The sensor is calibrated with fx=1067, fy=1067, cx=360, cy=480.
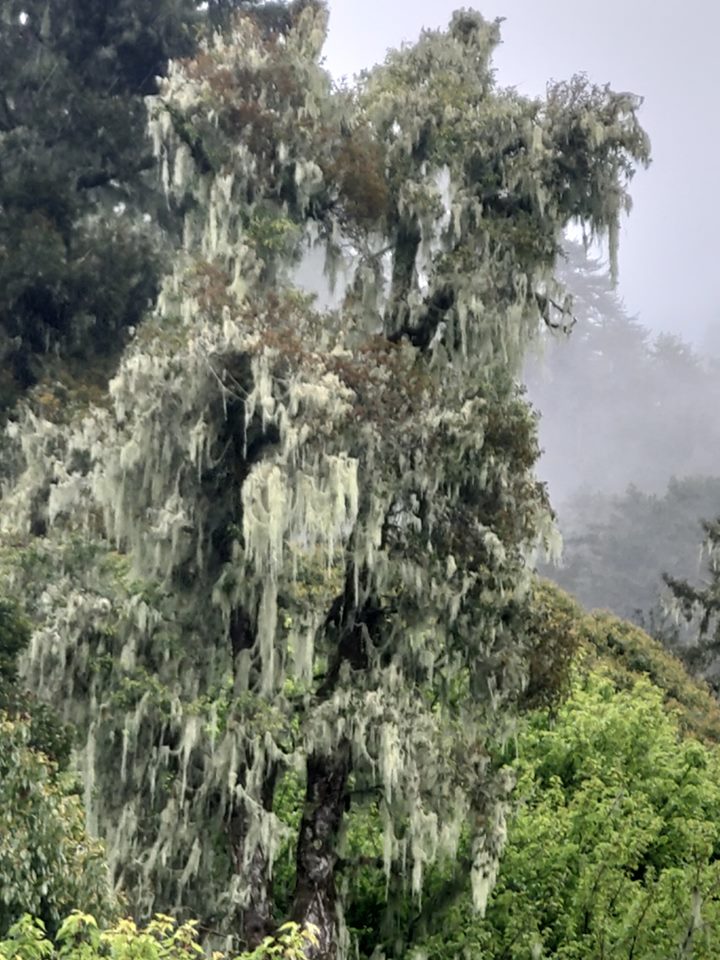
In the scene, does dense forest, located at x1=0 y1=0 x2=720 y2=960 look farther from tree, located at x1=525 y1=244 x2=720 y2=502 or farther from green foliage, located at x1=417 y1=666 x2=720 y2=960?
tree, located at x1=525 y1=244 x2=720 y2=502

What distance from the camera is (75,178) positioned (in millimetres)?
13305

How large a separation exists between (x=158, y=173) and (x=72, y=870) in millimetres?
9848

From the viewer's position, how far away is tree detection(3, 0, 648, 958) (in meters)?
8.74

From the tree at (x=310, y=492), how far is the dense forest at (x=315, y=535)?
0.03m

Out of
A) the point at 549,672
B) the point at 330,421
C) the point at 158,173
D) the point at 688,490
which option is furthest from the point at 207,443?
the point at 688,490

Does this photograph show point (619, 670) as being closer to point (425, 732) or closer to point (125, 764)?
point (425, 732)

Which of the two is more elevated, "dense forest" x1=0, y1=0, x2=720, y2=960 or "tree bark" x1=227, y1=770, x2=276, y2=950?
"dense forest" x1=0, y1=0, x2=720, y2=960

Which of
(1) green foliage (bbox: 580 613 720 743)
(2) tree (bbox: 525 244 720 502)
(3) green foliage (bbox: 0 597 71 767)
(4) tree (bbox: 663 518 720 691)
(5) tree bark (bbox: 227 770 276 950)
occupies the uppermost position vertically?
(2) tree (bbox: 525 244 720 502)

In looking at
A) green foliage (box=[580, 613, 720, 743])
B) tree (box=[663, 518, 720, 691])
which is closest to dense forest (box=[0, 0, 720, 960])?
green foliage (box=[580, 613, 720, 743])

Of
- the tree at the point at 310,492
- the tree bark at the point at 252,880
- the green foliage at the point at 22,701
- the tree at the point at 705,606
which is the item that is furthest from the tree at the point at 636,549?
the green foliage at the point at 22,701

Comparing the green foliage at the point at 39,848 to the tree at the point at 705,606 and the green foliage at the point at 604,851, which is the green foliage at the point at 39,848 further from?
the tree at the point at 705,606

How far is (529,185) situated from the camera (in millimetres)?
10336

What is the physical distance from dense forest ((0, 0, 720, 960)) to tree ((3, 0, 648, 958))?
0.11 feet

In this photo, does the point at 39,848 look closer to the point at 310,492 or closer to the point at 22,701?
the point at 22,701
